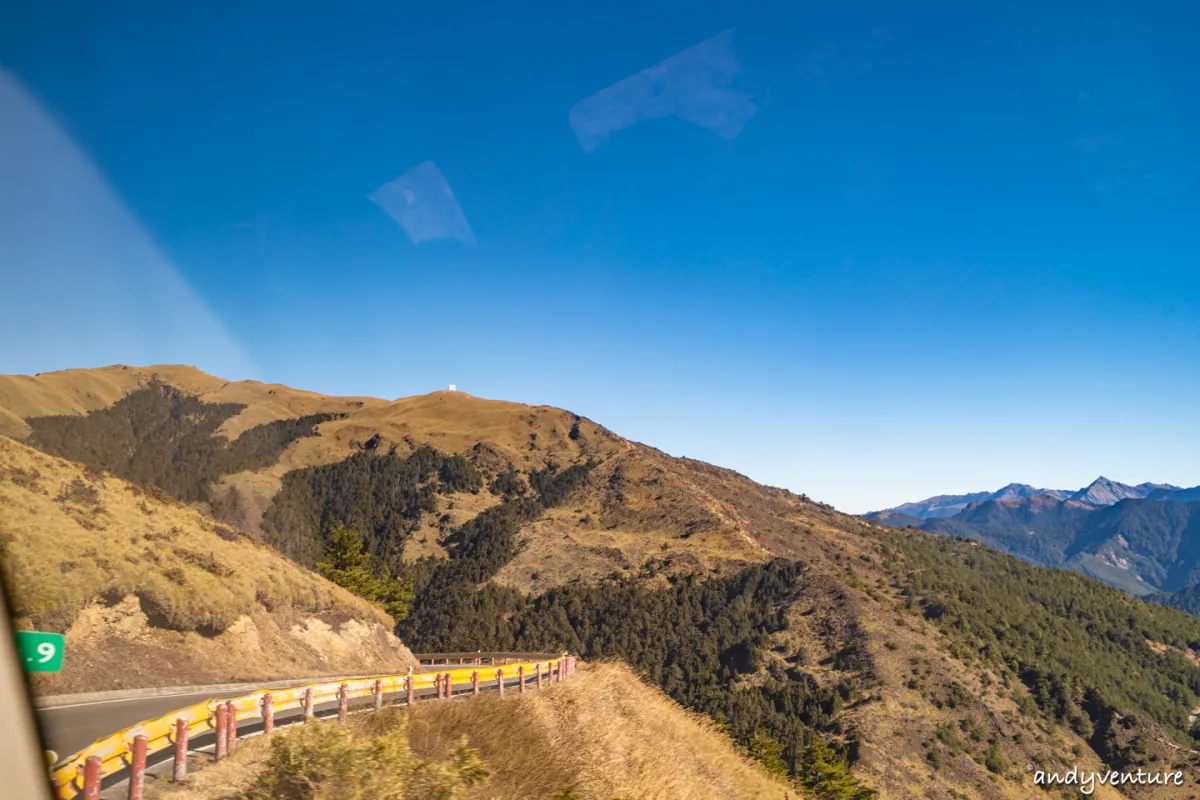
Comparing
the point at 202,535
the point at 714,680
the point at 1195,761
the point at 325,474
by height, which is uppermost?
the point at 325,474

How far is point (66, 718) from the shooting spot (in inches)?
570

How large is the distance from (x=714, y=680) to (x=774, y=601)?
18.5m

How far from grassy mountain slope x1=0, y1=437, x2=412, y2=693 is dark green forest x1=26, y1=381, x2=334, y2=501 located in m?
100

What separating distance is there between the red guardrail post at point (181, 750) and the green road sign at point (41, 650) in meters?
5.63

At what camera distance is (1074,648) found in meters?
156

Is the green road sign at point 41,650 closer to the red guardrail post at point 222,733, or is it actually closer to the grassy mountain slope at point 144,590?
the red guardrail post at point 222,733

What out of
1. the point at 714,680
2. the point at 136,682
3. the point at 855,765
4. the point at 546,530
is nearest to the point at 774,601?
→ the point at 714,680

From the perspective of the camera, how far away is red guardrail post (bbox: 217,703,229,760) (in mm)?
10812

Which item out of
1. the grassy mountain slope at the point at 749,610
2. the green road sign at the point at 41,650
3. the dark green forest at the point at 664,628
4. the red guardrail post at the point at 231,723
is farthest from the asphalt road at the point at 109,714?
the dark green forest at the point at 664,628

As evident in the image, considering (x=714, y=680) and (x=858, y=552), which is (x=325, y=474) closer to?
(x=714, y=680)

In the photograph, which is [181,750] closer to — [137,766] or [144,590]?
[137,766]

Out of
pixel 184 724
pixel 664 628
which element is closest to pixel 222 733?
pixel 184 724

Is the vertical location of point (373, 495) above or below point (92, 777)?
above

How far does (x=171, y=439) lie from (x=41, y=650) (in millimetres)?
190989
